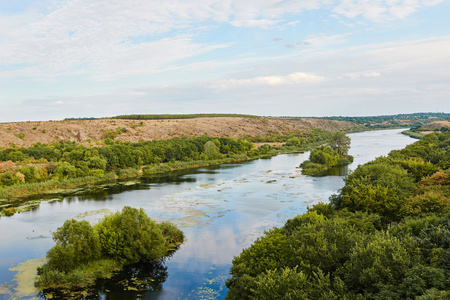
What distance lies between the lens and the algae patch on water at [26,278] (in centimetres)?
1886

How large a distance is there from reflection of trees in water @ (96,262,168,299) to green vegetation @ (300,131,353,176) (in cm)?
3875

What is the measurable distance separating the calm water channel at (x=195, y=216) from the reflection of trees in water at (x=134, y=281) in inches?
5.0

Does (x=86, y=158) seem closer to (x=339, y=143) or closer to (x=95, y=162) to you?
(x=95, y=162)

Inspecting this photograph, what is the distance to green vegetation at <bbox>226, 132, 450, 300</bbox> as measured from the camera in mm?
12266

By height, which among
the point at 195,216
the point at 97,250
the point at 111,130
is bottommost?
the point at 195,216

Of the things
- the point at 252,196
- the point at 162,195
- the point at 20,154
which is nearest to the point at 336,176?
the point at 252,196

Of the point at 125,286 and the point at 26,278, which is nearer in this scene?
the point at 125,286

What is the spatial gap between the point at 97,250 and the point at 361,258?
52.9 ft

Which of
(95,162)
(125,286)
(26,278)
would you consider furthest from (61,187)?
(125,286)

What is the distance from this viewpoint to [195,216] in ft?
108

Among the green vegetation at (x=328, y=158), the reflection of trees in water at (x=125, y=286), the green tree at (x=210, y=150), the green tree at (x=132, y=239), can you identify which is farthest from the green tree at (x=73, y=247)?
the green tree at (x=210, y=150)

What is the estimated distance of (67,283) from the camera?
776 inches

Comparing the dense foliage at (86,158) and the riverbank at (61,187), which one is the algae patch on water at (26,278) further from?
the dense foliage at (86,158)

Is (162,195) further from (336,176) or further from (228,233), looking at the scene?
(336,176)
